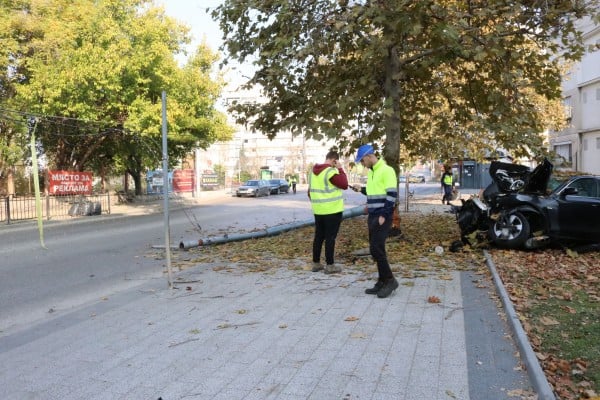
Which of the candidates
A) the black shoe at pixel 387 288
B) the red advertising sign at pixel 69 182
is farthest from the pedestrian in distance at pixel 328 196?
the red advertising sign at pixel 69 182

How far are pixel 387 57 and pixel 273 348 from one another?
26.3ft

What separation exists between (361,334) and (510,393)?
1664 mm

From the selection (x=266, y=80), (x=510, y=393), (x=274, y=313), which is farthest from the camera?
(x=266, y=80)

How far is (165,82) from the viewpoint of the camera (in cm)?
2352

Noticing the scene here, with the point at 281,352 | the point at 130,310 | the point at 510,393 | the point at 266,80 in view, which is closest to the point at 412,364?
the point at 510,393

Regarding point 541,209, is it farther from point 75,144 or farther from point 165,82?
point 75,144

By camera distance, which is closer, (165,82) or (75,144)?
(165,82)

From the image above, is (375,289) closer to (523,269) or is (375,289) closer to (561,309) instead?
(561,309)

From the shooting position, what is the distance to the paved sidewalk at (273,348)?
399cm

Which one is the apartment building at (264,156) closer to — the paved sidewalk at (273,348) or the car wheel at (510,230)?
the car wheel at (510,230)

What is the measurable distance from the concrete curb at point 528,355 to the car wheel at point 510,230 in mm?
3749

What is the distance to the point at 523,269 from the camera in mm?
8344

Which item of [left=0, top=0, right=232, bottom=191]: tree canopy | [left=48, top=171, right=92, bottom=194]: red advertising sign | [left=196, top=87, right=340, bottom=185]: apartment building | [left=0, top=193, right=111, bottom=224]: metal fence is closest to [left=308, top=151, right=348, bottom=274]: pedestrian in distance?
[left=0, top=0, right=232, bottom=191]: tree canopy

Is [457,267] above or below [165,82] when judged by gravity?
below
